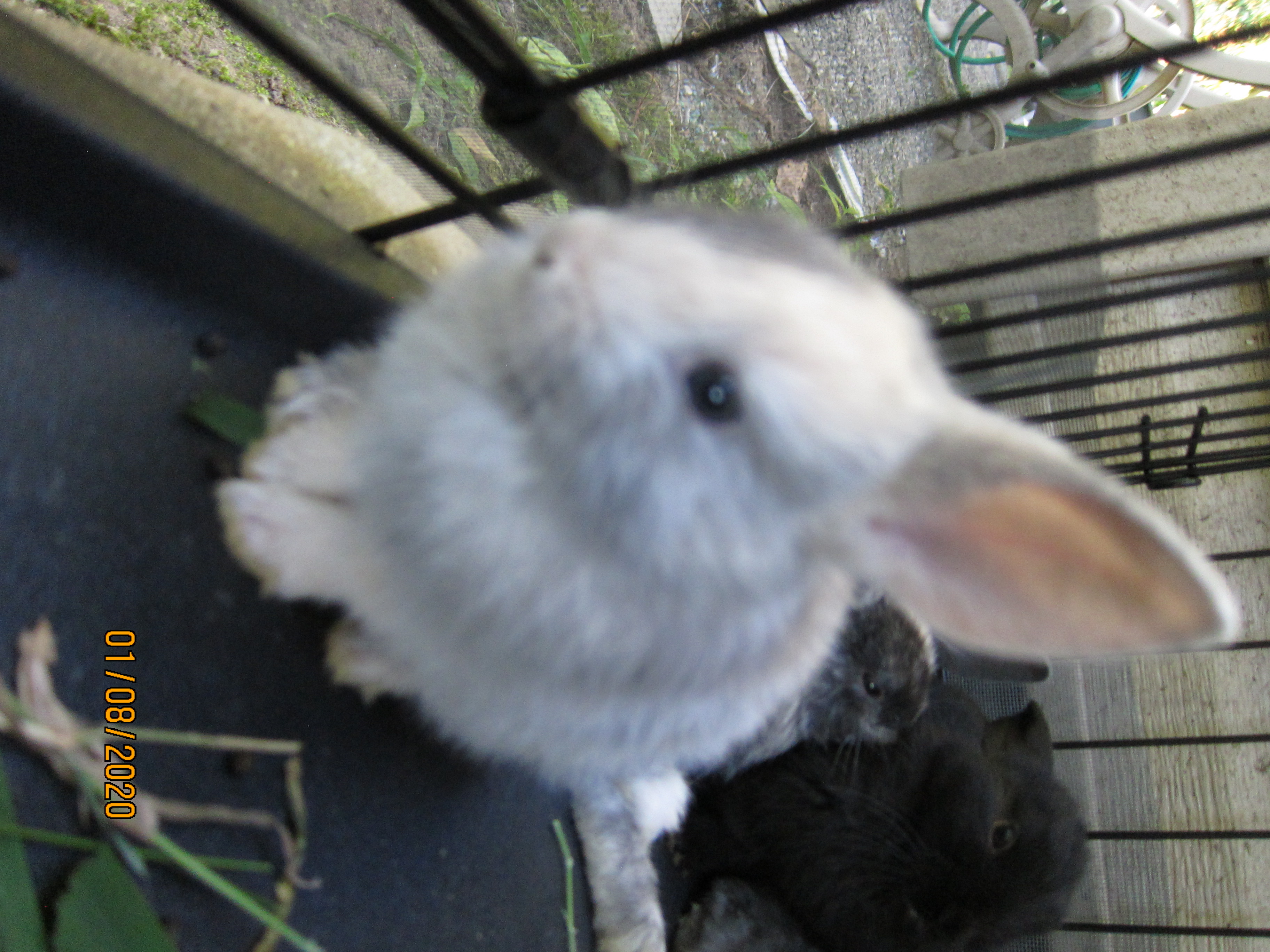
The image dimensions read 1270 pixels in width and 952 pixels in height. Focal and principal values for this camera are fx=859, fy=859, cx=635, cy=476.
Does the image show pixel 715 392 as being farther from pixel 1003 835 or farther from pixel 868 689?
pixel 1003 835

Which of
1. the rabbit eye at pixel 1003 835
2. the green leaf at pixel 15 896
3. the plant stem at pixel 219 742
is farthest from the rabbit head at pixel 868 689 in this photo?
the green leaf at pixel 15 896

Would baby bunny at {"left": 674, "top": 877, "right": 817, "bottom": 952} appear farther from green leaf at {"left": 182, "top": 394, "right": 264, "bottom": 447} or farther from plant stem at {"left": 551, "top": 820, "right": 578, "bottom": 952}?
green leaf at {"left": 182, "top": 394, "right": 264, "bottom": 447}

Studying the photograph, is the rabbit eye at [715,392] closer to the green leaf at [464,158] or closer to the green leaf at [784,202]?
the green leaf at [464,158]

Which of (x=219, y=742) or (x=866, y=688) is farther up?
(x=866, y=688)

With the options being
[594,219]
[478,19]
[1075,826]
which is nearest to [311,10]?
[478,19]

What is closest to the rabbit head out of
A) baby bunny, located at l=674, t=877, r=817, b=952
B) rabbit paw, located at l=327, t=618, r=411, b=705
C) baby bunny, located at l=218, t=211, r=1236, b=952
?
baby bunny, located at l=674, t=877, r=817, b=952

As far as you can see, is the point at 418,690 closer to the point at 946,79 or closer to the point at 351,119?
the point at 351,119

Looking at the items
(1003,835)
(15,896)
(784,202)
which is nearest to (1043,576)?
(15,896)

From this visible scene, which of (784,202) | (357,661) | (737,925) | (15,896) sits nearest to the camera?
(15,896)
